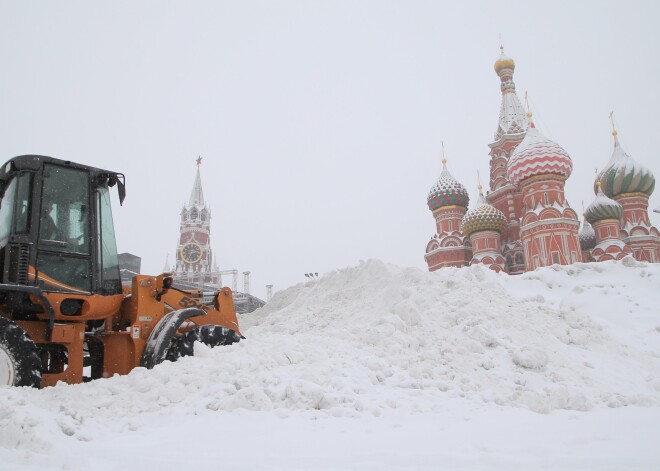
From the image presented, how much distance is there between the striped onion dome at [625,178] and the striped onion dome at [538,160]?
5744 millimetres

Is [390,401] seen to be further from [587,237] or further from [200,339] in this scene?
[587,237]

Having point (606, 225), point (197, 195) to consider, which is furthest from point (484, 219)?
point (197, 195)

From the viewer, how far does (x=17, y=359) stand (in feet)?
14.8

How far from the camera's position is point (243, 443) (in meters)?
3.67

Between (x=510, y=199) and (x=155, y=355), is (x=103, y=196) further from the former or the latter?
(x=510, y=199)

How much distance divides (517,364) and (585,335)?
7.72ft

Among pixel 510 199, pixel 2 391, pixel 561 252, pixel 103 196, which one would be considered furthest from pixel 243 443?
pixel 510 199

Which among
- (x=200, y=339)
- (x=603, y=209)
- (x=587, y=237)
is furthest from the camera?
(x=587, y=237)

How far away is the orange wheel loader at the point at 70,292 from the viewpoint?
491cm

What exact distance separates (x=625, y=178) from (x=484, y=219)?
33.3 feet

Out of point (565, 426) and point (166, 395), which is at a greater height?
point (166, 395)

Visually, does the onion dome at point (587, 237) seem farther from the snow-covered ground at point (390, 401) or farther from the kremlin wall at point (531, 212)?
the snow-covered ground at point (390, 401)

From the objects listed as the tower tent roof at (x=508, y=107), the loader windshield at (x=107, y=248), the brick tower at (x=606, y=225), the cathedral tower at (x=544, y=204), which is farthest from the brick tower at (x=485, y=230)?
the loader windshield at (x=107, y=248)

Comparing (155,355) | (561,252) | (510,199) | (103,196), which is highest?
(510,199)
